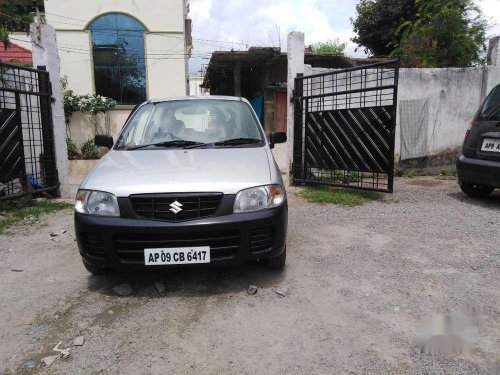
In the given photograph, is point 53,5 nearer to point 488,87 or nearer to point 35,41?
point 35,41

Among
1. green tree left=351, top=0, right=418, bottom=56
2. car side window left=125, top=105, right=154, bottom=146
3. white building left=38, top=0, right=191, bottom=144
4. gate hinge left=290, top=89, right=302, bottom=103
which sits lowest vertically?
car side window left=125, top=105, right=154, bottom=146

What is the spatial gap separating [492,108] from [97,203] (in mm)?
5073

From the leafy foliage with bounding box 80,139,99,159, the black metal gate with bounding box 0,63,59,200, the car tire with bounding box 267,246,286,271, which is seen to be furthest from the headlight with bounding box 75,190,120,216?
the leafy foliage with bounding box 80,139,99,159

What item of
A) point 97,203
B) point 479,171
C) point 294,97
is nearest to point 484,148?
point 479,171

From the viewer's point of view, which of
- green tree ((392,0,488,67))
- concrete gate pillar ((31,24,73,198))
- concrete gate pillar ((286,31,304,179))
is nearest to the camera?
concrete gate pillar ((31,24,73,198))

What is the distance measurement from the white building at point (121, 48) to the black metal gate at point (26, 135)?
22.0 feet

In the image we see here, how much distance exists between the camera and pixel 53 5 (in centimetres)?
1302

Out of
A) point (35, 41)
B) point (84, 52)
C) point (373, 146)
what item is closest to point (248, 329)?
point (373, 146)

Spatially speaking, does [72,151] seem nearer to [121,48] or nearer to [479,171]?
[121,48]

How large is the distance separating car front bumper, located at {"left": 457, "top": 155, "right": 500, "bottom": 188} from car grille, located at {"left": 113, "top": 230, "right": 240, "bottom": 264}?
4.00m

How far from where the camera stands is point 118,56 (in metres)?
13.6

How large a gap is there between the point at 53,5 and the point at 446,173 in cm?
1266

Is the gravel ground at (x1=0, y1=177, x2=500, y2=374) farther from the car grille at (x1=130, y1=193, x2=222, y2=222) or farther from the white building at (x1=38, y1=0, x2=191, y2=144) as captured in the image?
the white building at (x1=38, y1=0, x2=191, y2=144)

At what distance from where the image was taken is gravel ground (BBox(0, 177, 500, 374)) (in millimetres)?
2367
